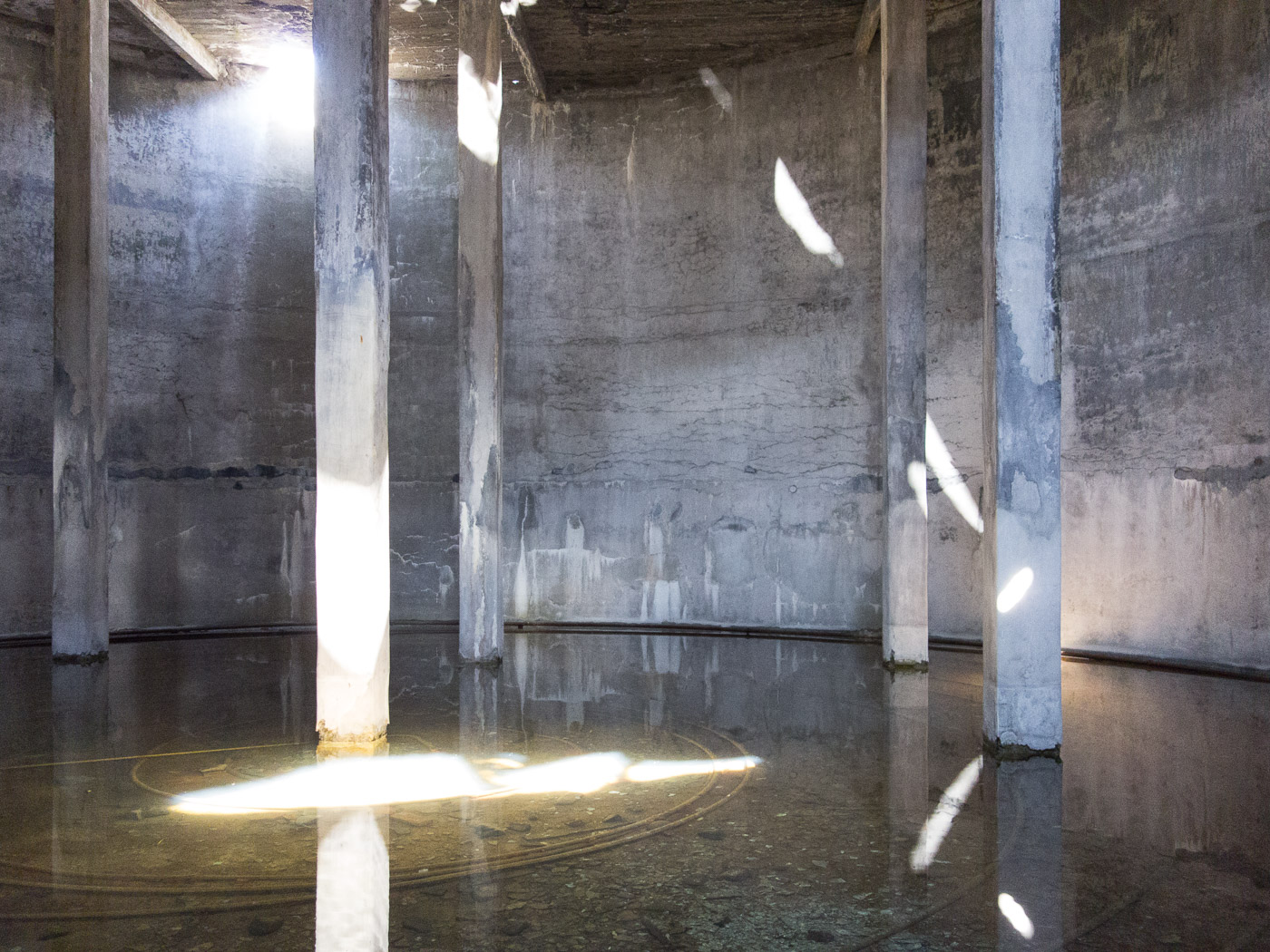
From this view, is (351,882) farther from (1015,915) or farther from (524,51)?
(524,51)

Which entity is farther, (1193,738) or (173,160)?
(173,160)

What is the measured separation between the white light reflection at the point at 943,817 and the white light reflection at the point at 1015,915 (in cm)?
38

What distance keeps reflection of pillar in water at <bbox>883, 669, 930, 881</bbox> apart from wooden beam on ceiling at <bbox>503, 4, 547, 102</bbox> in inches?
326

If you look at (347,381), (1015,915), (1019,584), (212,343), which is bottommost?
(1015,915)

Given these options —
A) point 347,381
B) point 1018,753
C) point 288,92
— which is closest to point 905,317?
point 1018,753

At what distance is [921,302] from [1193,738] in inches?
187

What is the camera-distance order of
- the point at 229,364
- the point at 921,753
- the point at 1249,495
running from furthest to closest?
the point at 229,364
the point at 1249,495
the point at 921,753

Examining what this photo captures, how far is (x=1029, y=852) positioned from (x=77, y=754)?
5.46 m

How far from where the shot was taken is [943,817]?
4.79 meters

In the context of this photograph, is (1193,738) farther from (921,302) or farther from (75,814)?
(75,814)

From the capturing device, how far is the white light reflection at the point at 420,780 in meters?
5.18

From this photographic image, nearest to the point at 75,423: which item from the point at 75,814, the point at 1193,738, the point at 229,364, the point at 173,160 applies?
the point at 229,364

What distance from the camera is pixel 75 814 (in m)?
4.93

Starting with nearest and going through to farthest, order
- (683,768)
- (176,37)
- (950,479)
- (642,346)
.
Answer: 1. (683,768)
2. (950,479)
3. (176,37)
4. (642,346)
